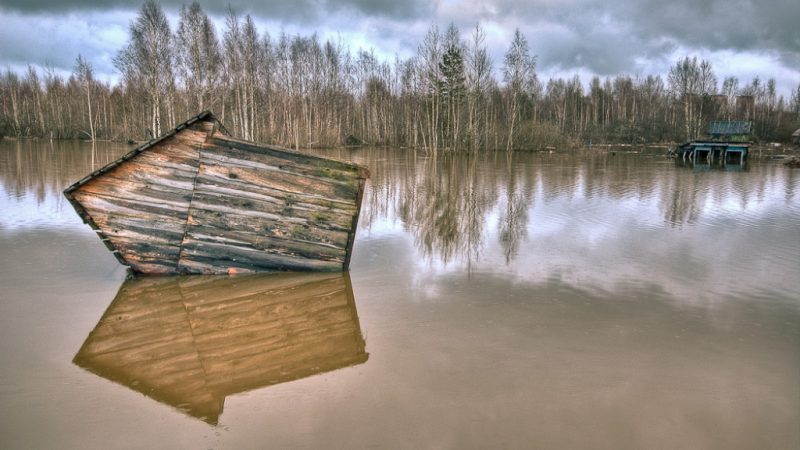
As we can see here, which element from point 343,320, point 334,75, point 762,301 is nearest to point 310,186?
point 343,320

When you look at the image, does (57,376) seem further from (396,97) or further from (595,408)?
(396,97)

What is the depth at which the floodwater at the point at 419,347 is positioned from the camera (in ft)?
13.4

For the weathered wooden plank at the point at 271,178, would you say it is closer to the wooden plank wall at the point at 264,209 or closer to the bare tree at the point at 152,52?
the wooden plank wall at the point at 264,209

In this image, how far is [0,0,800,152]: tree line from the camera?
42750 mm

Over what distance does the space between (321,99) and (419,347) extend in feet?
191

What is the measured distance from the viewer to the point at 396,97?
72375mm

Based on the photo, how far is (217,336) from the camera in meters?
5.87

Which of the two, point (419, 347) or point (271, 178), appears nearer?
point (419, 347)

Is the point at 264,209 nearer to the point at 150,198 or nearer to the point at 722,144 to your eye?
the point at 150,198

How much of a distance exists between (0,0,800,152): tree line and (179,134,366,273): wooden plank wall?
32.5 m

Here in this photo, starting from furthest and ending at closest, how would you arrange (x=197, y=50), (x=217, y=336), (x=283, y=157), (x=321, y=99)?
(x=321, y=99) < (x=197, y=50) < (x=283, y=157) < (x=217, y=336)

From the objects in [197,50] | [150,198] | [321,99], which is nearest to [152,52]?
[197,50]

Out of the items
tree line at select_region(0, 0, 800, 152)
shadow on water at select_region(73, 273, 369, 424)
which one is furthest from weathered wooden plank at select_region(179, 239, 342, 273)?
tree line at select_region(0, 0, 800, 152)

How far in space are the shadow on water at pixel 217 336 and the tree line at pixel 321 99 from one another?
1315 inches
